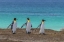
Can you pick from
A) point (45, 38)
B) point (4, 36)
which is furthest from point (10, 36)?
point (45, 38)

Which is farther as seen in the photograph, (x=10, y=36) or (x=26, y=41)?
(x=10, y=36)

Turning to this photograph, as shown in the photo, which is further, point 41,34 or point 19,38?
point 41,34

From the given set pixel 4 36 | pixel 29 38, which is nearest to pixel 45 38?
pixel 29 38

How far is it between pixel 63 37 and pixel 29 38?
6.60 feet

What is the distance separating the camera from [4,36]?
2358cm

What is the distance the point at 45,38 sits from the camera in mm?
23016

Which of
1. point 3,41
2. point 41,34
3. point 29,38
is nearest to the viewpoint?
point 3,41

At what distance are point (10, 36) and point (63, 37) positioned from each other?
3.05 m

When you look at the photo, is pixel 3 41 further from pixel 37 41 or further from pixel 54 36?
pixel 54 36

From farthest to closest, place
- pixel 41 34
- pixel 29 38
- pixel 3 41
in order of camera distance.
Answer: pixel 41 34, pixel 29 38, pixel 3 41

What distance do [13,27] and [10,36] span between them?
235 centimetres

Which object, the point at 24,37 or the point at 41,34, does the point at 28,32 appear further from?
the point at 24,37

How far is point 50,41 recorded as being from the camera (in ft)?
71.2

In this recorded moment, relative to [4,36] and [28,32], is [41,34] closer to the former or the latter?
[28,32]
